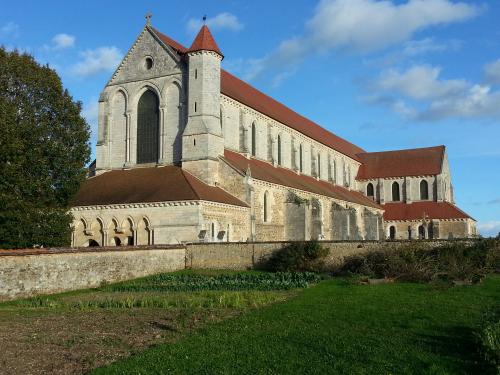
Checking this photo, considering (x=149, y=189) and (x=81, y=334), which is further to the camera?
(x=149, y=189)

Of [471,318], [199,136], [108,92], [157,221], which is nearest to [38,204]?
[157,221]

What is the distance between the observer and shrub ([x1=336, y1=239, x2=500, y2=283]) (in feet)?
65.3

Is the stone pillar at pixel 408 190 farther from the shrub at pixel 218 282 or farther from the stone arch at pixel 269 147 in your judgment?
the shrub at pixel 218 282

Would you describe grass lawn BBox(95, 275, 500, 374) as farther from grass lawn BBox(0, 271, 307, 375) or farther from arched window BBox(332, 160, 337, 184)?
arched window BBox(332, 160, 337, 184)

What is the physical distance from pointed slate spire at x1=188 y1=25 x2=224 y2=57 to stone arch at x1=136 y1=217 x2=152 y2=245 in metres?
12.1

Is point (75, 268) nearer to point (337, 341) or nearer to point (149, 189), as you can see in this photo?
point (149, 189)

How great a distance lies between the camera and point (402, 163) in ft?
208

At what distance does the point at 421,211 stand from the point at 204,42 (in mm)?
33066

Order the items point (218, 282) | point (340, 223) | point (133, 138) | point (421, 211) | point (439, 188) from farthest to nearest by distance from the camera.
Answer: point (439, 188), point (421, 211), point (340, 223), point (133, 138), point (218, 282)

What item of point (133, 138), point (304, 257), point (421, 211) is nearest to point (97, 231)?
point (133, 138)

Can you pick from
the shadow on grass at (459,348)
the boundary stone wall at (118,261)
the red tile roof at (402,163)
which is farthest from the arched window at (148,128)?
the red tile roof at (402,163)

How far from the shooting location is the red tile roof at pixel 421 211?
54625 mm

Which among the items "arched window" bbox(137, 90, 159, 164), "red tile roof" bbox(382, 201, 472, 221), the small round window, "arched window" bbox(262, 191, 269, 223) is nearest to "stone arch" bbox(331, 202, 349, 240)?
"arched window" bbox(262, 191, 269, 223)

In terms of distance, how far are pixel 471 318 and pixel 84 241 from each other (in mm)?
24669
